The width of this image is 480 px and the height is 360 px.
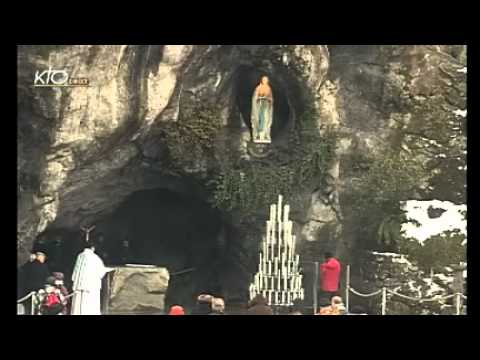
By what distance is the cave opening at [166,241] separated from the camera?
55.1 ft

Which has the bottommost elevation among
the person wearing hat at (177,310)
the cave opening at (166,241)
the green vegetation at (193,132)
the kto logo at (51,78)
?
the person wearing hat at (177,310)

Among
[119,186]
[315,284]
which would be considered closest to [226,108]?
[119,186]

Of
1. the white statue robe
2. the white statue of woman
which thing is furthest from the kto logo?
the white statue of woman

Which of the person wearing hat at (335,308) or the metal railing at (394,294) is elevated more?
the metal railing at (394,294)

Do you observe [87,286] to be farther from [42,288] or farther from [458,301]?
[458,301]

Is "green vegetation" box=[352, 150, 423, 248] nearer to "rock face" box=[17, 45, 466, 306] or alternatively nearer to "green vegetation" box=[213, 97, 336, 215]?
"rock face" box=[17, 45, 466, 306]

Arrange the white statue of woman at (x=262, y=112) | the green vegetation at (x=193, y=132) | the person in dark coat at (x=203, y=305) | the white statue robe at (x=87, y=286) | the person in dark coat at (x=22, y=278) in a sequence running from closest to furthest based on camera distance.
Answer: the person in dark coat at (x=22, y=278)
the white statue robe at (x=87, y=286)
the person in dark coat at (x=203, y=305)
the green vegetation at (x=193, y=132)
the white statue of woman at (x=262, y=112)

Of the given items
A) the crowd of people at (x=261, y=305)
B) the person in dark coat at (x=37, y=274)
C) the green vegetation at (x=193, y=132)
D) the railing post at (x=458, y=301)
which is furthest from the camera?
the green vegetation at (x=193, y=132)

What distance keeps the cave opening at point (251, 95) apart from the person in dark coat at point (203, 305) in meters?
2.93

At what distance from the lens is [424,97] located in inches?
676

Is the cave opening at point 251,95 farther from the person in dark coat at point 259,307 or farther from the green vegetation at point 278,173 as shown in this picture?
the person in dark coat at point 259,307

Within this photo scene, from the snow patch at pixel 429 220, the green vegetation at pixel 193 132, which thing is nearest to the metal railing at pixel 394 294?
the snow patch at pixel 429 220

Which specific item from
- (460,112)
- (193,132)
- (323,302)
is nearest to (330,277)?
(323,302)

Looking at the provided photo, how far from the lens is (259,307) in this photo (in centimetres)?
1645
